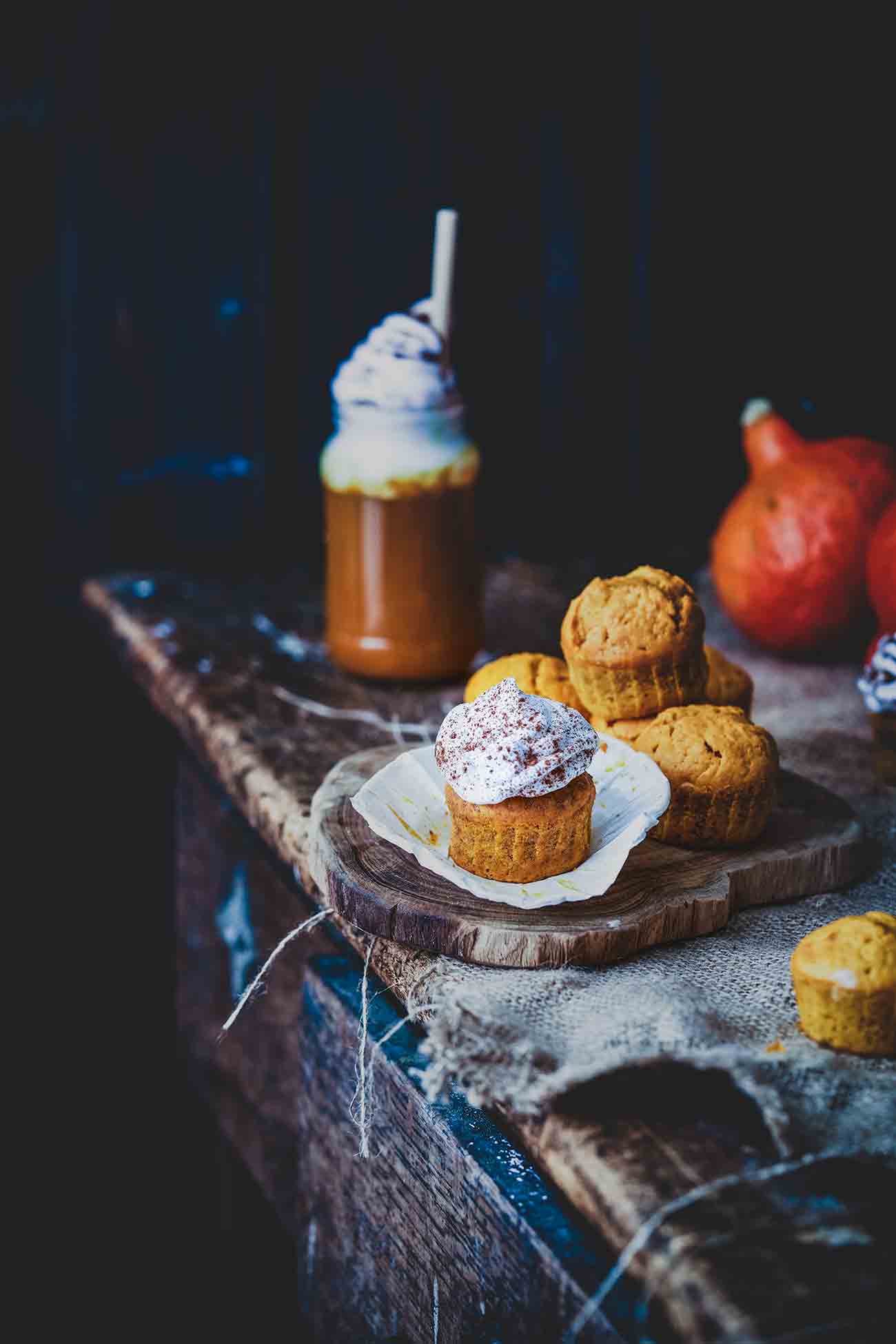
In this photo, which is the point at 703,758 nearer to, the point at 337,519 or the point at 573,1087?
the point at 573,1087

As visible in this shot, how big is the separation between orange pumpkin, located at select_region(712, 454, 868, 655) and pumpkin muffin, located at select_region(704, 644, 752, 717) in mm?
437

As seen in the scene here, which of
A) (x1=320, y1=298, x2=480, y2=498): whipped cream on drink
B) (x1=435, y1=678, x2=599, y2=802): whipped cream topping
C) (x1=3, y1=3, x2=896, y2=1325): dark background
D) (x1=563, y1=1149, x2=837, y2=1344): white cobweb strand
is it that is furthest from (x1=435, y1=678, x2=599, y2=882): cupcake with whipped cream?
(x1=3, y1=3, x2=896, y2=1325): dark background

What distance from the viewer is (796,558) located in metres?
1.77

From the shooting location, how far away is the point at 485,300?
2.34 metres

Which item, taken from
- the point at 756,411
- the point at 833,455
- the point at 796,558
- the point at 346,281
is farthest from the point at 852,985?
the point at 346,281

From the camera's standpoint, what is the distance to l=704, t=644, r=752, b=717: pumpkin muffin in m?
1.36

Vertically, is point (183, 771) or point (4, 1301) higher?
point (183, 771)

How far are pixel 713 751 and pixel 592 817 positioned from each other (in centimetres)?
12

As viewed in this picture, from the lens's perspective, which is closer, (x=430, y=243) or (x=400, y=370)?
(x=400, y=370)

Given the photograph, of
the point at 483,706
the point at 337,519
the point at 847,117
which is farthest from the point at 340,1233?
the point at 847,117

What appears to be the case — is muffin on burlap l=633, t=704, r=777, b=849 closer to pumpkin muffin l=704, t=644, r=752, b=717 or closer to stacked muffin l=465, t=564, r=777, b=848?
stacked muffin l=465, t=564, r=777, b=848

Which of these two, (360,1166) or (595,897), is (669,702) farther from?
(360,1166)

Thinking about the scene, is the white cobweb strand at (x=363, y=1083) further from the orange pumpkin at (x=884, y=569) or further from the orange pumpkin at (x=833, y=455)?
the orange pumpkin at (x=833, y=455)

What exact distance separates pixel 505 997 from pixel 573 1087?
108mm
